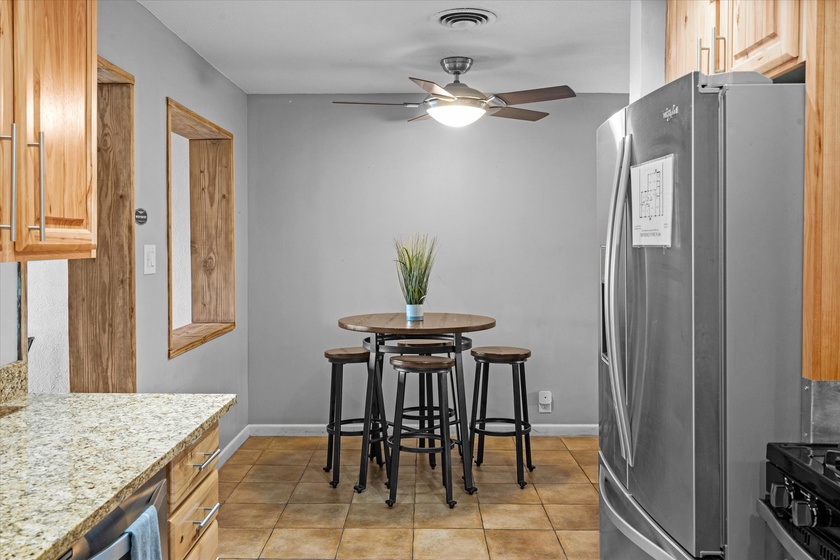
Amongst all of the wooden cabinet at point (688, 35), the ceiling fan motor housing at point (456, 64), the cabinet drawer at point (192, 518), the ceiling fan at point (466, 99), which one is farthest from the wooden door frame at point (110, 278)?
the wooden cabinet at point (688, 35)

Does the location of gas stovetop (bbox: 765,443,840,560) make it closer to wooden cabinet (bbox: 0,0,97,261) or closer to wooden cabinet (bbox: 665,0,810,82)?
wooden cabinet (bbox: 665,0,810,82)

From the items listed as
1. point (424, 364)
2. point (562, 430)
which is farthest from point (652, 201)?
point (562, 430)

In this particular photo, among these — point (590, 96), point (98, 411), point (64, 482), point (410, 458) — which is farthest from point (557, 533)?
point (590, 96)

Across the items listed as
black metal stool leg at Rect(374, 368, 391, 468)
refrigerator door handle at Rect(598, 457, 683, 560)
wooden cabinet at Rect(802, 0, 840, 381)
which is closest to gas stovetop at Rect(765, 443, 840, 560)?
wooden cabinet at Rect(802, 0, 840, 381)

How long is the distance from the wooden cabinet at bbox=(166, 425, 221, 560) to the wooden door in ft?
2.06

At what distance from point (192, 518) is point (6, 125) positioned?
101 centimetres

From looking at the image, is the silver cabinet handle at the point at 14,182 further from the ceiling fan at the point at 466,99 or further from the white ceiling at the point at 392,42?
the ceiling fan at the point at 466,99

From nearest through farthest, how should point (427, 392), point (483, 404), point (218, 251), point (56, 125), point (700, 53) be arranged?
point (56, 125) < point (700, 53) < point (483, 404) < point (427, 392) < point (218, 251)

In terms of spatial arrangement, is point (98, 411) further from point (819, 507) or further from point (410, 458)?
point (410, 458)

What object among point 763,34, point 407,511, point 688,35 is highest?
point 688,35

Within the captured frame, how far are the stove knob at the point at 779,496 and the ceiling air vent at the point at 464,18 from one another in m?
2.39

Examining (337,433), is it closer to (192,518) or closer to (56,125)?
(192,518)

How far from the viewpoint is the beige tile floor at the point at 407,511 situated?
3094mm

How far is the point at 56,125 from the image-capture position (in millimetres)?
1658
